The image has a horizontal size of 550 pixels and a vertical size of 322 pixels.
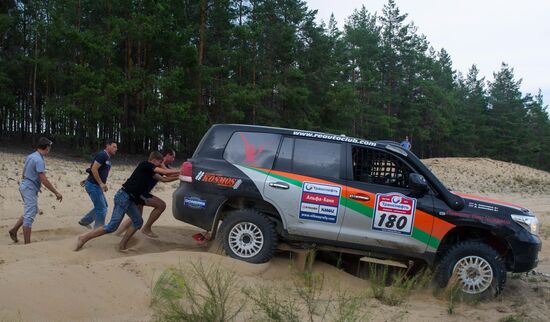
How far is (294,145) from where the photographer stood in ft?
22.7

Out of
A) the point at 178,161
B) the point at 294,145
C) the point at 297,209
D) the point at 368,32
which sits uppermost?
the point at 368,32

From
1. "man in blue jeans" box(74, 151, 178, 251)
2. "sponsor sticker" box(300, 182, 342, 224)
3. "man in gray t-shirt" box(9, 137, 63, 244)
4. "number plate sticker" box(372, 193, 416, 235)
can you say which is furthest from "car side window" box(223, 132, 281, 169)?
"man in gray t-shirt" box(9, 137, 63, 244)

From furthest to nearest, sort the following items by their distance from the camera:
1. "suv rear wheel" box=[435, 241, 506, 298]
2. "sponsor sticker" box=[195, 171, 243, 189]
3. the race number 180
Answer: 1. "sponsor sticker" box=[195, 171, 243, 189]
2. the race number 180
3. "suv rear wheel" box=[435, 241, 506, 298]

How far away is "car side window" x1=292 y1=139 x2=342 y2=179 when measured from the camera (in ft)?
22.1

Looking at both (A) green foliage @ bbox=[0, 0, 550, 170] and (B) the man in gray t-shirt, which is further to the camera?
(A) green foliage @ bbox=[0, 0, 550, 170]

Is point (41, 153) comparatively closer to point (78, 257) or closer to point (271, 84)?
point (78, 257)

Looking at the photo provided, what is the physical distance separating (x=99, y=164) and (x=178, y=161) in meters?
23.0

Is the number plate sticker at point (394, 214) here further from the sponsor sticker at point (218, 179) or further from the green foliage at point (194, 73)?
the green foliage at point (194, 73)

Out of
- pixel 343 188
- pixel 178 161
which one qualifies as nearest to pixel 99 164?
pixel 343 188

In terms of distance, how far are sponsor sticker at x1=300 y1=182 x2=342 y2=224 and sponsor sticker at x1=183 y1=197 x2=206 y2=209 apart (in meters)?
1.43

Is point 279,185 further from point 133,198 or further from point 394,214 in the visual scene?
point 133,198

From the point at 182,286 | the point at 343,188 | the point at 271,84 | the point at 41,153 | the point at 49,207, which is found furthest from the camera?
the point at 271,84

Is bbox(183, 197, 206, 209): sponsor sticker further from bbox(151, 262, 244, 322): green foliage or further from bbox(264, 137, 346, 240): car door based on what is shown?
bbox(151, 262, 244, 322): green foliage

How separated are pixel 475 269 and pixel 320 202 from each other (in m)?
2.18
